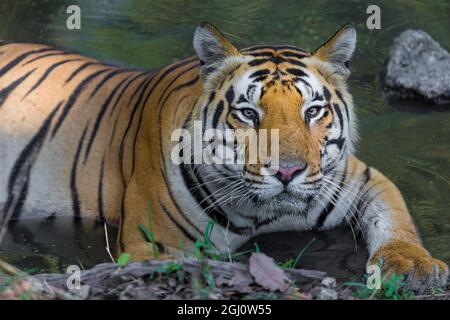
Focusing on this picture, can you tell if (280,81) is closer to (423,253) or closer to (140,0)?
(423,253)

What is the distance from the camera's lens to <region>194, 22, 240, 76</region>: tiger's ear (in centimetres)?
532

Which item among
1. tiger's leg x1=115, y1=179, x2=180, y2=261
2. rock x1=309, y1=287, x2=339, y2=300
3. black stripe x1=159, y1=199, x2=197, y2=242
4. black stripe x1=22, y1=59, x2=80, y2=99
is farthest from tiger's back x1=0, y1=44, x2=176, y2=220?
rock x1=309, y1=287, x2=339, y2=300

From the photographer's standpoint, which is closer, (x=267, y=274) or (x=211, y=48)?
(x=267, y=274)

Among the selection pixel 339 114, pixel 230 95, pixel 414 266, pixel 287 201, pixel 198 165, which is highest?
pixel 230 95

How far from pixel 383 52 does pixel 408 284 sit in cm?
443

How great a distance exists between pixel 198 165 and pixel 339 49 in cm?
95

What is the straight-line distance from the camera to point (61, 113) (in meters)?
6.25

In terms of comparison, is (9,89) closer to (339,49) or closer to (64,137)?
(64,137)

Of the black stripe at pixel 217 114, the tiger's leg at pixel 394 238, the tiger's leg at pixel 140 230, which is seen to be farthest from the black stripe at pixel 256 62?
the tiger's leg at pixel 394 238

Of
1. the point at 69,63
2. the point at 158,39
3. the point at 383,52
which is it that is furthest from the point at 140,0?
the point at 69,63

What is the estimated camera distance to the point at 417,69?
843 cm

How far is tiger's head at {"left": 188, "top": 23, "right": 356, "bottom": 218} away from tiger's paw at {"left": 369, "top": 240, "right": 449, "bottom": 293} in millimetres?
480

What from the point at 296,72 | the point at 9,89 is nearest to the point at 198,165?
the point at 296,72

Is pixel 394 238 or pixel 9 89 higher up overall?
pixel 9 89
